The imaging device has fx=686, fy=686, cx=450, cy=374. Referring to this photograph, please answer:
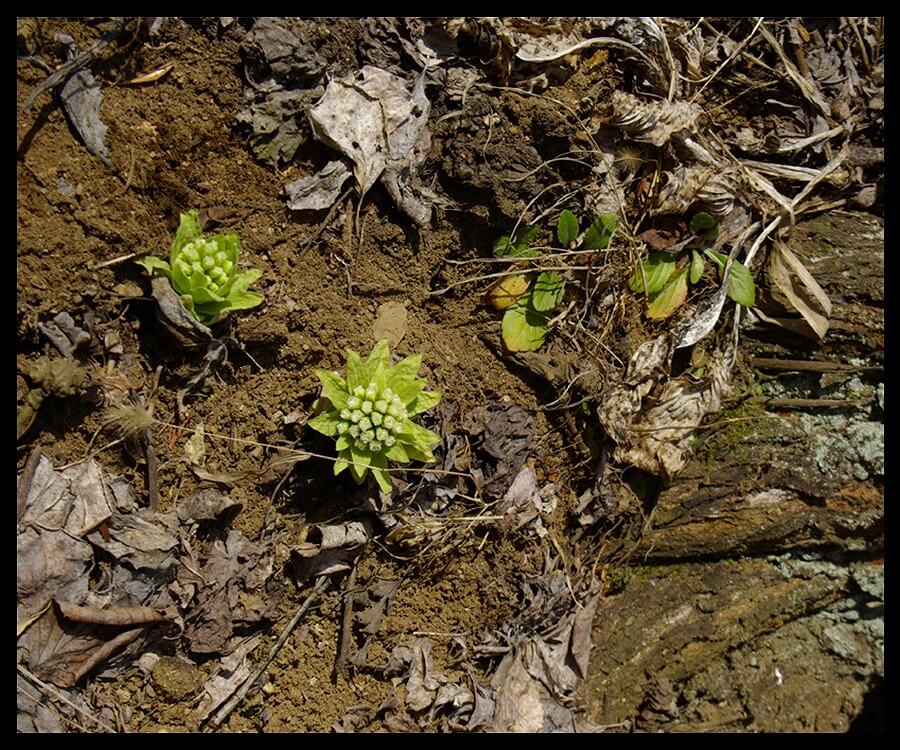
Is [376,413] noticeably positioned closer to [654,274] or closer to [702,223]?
[654,274]

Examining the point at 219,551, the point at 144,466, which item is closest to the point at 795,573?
the point at 219,551

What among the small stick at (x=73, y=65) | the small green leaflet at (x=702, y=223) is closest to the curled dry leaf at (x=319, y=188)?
the small stick at (x=73, y=65)

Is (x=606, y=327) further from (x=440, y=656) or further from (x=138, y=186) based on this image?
(x=138, y=186)

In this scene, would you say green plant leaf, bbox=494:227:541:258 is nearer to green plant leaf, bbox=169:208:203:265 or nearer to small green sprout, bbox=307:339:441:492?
small green sprout, bbox=307:339:441:492

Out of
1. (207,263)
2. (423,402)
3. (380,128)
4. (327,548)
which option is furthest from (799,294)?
(207,263)

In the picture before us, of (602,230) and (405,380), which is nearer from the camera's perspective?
(405,380)

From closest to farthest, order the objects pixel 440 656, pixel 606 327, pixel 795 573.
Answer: pixel 440 656 < pixel 606 327 < pixel 795 573

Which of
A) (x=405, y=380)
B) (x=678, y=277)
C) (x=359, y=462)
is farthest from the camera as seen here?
(x=678, y=277)
